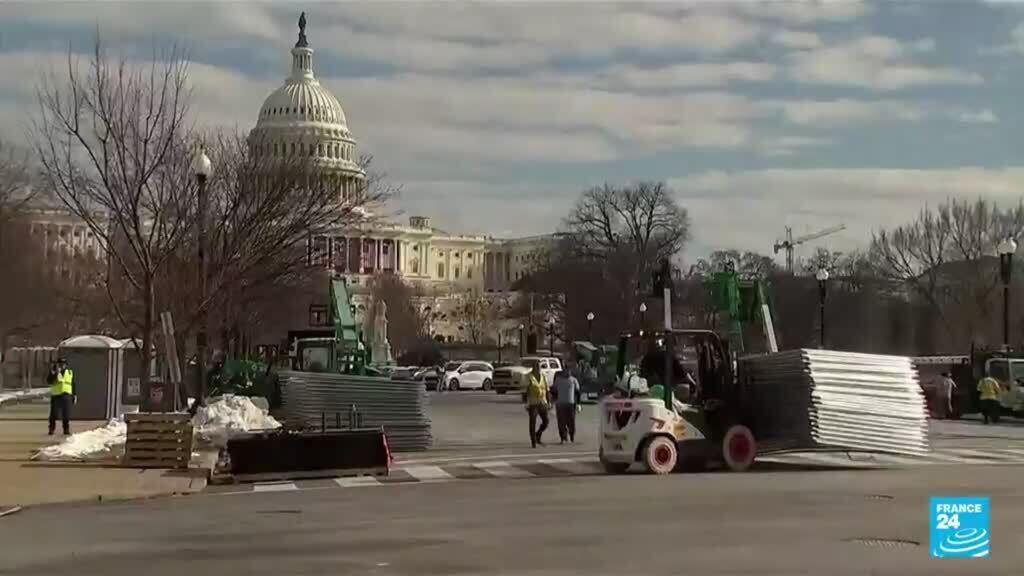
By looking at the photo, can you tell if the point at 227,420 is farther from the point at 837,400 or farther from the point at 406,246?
the point at 406,246

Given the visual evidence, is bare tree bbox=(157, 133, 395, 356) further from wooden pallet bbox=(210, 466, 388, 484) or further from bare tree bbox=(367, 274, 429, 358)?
bare tree bbox=(367, 274, 429, 358)

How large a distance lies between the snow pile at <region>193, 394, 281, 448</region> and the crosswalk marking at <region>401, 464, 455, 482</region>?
5.57 metres

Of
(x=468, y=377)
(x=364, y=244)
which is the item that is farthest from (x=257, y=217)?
(x=364, y=244)

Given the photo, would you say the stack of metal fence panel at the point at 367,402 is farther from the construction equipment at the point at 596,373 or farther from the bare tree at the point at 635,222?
the bare tree at the point at 635,222

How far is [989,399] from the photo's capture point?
3831 centimetres

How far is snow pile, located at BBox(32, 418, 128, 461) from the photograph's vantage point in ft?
77.8

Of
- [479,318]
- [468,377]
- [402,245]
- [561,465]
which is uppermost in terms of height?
[402,245]

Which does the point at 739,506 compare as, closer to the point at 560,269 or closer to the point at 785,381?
the point at 785,381

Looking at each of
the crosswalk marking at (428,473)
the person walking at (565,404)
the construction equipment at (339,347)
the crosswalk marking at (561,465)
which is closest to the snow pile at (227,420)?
the crosswalk marking at (428,473)

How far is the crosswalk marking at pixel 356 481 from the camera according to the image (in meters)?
19.6

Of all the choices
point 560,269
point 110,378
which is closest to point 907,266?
point 560,269

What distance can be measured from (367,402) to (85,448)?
19.0 ft

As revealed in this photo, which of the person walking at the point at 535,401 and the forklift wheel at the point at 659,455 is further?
the person walking at the point at 535,401

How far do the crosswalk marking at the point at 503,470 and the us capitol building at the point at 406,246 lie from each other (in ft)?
204
